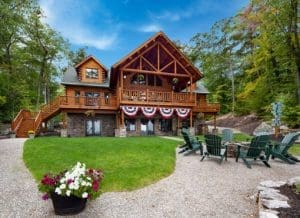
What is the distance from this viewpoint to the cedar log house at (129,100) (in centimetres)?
1591

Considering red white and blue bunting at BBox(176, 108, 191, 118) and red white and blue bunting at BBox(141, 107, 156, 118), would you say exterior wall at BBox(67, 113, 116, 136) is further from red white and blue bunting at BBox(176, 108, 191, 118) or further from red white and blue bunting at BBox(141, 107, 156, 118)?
red white and blue bunting at BBox(176, 108, 191, 118)

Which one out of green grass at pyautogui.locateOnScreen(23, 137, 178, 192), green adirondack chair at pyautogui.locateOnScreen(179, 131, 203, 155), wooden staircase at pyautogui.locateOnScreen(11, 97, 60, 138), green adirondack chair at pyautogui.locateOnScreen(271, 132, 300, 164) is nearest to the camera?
green grass at pyautogui.locateOnScreen(23, 137, 178, 192)

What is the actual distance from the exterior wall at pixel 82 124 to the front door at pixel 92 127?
259mm

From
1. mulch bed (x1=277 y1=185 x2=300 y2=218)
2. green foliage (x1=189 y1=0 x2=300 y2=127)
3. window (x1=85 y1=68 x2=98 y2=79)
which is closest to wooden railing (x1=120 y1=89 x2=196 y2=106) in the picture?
window (x1=85 y1=68 x2=98 y2=79)

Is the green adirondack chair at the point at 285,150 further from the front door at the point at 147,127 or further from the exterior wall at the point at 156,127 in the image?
the front door at the point at 147,127

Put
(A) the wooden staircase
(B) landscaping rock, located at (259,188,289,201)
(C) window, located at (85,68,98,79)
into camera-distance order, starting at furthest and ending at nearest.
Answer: (C) window, located at (85,68,98,79)
(A) the wooden staircase
(B) landscaping rock, located at (259,188,289,201)

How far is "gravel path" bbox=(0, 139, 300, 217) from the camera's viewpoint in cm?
415

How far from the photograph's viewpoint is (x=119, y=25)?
878 inches

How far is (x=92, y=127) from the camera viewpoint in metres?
17.6

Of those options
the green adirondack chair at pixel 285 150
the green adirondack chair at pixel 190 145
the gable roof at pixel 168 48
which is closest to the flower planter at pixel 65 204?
the green adirondack chair at pixel 190 145

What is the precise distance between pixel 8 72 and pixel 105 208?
21.5m

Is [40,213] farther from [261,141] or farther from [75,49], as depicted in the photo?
[75,49]

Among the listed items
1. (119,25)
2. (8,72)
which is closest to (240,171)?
(119,25)

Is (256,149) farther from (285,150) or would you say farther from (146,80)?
(146,80)
